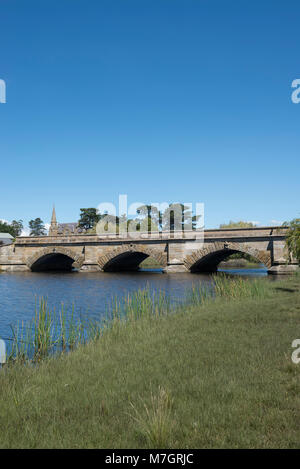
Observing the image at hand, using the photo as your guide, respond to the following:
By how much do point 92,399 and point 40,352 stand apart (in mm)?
5099

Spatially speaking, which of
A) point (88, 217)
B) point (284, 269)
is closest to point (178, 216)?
point (88, 217)

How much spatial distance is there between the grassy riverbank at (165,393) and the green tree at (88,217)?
3454 inches

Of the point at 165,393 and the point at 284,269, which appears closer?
the point at 165,393

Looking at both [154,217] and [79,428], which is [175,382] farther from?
[154,217]

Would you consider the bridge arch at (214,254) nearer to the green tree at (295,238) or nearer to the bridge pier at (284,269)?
the bridge pier at (284,269)

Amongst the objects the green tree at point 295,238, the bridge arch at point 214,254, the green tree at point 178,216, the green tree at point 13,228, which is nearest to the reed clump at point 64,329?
the green tree at point 295,238

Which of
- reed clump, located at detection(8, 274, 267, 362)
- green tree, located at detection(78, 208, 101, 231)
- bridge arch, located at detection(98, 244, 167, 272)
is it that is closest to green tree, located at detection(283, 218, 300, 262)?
reed clump, located at detection(8, 274, 267, 362)

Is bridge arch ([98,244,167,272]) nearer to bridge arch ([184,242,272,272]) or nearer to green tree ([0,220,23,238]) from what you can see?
bridge arch ([184,242,272,272])

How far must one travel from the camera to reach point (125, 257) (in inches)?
1967

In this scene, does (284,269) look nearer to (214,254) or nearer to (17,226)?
(214,254)

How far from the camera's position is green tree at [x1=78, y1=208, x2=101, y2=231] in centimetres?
9694

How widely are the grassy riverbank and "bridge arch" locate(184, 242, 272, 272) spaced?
2736 cm

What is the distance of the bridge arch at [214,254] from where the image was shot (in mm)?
37125

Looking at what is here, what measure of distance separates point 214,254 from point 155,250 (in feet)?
21.4
